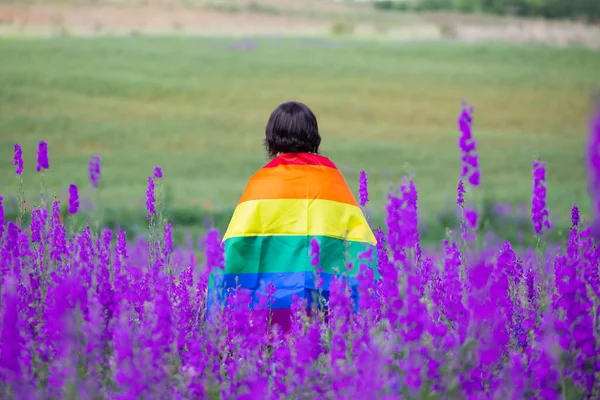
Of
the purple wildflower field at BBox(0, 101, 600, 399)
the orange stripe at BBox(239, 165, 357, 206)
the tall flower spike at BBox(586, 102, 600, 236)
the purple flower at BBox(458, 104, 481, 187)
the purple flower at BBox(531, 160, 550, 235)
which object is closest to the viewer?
the tall flower spike at BBox(586, 102, 600, 236)

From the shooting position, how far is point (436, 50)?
1450cm

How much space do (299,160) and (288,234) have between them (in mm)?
303

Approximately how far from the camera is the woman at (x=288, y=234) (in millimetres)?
2963

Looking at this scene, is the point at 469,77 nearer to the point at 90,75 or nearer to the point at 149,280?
the point at 90,75

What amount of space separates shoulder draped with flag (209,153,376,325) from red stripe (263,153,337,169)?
0.04 meters

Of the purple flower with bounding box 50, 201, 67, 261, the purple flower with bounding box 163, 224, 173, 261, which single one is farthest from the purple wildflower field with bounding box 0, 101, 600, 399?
the purple flower with bounding box 163, 224, 173, 261

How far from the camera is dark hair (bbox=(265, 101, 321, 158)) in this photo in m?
3.09

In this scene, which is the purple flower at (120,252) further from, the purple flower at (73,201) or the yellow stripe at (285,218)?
the yellow stripe at (285,218)

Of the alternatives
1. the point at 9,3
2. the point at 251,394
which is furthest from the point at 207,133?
the point at 251,394

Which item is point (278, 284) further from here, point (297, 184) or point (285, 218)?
point (297, 184)

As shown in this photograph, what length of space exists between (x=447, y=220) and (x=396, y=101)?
4.27 m

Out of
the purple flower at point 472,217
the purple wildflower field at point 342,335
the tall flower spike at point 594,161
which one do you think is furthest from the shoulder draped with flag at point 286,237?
the tall flower spike at point 594,161

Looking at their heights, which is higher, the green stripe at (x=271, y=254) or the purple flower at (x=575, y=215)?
the purple flower at (x=575, y=215)

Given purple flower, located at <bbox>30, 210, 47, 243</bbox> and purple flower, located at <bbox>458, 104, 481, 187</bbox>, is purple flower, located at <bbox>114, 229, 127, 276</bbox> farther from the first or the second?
purple flower, located at <bbox>458, 104, 481, 187</bbox>
